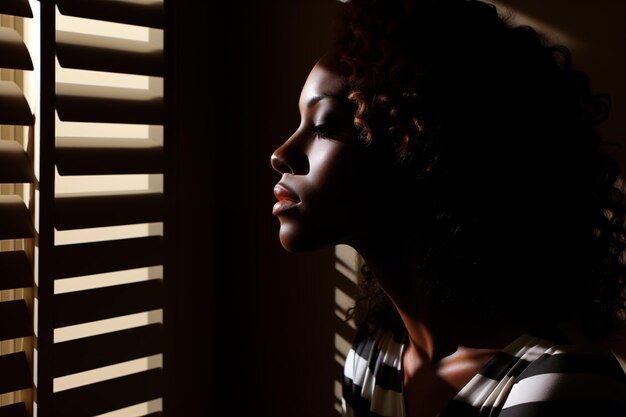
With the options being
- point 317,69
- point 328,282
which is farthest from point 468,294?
point 328,282

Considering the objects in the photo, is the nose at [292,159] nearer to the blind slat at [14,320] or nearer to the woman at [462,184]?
the woman at [462,184]

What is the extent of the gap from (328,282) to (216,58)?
59 centimetres

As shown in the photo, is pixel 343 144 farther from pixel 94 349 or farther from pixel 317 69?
pixel 94 349

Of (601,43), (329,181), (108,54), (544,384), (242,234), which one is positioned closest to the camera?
(544,384)

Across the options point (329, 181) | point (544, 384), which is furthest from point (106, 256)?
point (544, 384)

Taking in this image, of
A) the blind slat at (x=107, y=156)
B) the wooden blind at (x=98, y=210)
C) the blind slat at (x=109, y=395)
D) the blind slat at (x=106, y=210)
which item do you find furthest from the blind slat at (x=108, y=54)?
the blind slat at (x=109, y=395)

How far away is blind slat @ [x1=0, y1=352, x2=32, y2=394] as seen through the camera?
1.16 m

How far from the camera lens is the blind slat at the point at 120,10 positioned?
1208 mm

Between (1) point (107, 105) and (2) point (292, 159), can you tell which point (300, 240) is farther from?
(1) point (107, 105)

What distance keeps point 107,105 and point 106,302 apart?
37 cm

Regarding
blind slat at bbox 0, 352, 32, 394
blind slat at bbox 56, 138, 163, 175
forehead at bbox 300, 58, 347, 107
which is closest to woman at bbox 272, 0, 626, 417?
forehead at bbox 300, 58, 347, 107

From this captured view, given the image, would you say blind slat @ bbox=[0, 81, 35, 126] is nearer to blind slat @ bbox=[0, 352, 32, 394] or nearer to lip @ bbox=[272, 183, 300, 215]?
blind slat @ bbox=[0, 352, 32, 394]

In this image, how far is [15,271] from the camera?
1.18 m

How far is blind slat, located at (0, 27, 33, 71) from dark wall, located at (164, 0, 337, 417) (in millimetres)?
383
